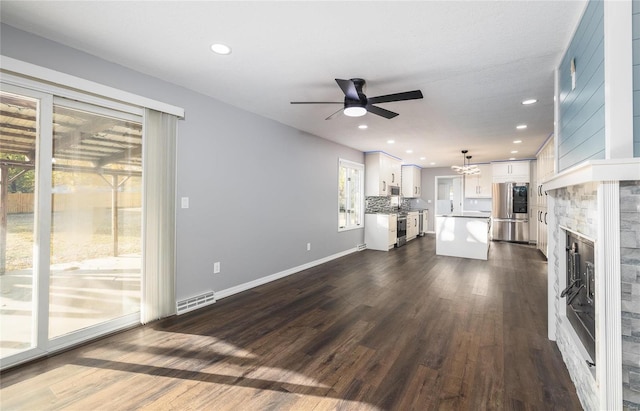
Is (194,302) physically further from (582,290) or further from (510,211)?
(510,211)

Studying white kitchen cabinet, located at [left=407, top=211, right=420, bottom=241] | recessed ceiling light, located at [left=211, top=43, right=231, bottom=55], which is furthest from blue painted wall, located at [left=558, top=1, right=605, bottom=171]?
white kitchen cabinet, located at [left=407, top=211, right=420, bottom=241]

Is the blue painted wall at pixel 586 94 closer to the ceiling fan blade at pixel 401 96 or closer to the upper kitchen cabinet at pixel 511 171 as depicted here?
the ceiling fan blade at pixel 401 96

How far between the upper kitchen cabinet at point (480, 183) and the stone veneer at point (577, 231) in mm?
6891

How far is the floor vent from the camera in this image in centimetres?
316

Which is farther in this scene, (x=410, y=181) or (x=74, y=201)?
(x=410, y=181)

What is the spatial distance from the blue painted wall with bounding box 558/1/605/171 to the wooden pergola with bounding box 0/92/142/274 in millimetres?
3733

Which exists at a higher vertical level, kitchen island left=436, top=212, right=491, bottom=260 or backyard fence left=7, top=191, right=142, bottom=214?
backyard fence left=7, top=191, right=142, bottom=214

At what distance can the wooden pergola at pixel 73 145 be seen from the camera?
2.13 meters

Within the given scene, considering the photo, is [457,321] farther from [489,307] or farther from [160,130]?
[160,130]

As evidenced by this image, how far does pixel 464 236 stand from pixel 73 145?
6710 millimetres

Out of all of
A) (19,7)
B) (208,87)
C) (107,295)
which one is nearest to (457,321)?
(107,295)

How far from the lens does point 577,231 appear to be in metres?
1.85

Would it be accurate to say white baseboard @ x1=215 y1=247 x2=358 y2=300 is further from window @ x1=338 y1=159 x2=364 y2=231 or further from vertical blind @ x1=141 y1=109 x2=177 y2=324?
window @ x1=338 y1=159 x2=364 y2=231

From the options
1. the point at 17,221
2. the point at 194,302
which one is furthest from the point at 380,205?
the point at 17,221
